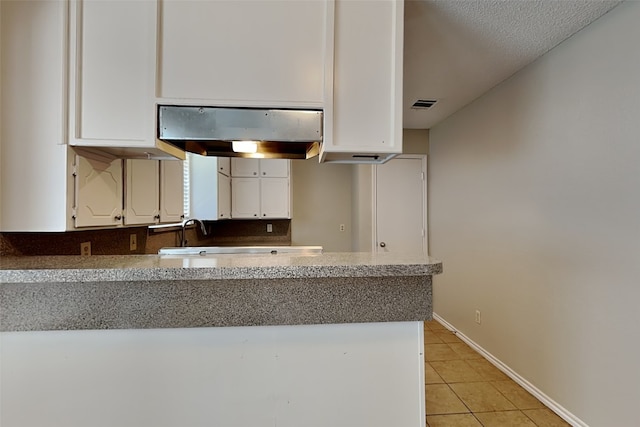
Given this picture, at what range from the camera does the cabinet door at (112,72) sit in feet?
4.18

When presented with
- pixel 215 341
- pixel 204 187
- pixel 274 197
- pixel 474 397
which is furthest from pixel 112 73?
pixel 474 397

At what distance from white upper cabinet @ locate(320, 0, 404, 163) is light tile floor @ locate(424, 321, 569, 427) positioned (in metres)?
1.87

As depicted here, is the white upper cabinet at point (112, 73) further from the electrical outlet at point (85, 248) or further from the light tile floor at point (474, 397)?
the light tile floor at point (474, 397)

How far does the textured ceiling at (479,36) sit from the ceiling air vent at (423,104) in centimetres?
25

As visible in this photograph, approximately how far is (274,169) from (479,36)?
2.73 m

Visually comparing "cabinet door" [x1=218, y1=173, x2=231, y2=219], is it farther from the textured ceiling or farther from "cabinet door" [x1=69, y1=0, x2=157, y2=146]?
the textured ceiling

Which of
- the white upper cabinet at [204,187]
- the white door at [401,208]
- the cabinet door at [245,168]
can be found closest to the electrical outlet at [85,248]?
the white upper cabinet at [204,187]

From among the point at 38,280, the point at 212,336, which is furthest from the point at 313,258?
the point at 38,280

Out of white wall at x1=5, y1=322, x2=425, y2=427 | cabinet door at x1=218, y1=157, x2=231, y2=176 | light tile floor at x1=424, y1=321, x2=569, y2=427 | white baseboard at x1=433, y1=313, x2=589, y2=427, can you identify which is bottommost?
light tile floor at x1=424, y1=321, x2=569, y2=427

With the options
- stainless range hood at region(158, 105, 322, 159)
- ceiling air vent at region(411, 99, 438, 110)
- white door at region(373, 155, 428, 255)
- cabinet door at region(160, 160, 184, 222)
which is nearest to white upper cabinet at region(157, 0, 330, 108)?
stainless range hood at region(158, 105, 322, 159)

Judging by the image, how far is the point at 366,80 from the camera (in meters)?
1.41

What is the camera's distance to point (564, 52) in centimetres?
201

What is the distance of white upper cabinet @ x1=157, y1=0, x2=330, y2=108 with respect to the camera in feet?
4.35

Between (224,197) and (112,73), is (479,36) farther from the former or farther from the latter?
(224,197)
